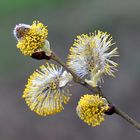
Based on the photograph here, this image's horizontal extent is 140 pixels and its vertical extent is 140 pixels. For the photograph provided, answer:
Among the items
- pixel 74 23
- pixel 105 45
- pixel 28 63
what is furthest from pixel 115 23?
pixel 105 45

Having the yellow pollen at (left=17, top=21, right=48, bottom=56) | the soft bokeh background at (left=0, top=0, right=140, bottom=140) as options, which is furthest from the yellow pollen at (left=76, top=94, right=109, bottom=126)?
the soft bokeh background at (left=0, top=0, right=140, bottom=140)

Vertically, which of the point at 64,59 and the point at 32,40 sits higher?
the point at 32,40

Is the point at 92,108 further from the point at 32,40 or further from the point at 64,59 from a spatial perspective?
the point at 64,59

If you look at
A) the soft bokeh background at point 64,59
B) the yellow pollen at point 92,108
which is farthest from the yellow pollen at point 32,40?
the soft bokeh background at point 64,59

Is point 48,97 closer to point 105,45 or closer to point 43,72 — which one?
point 43,72

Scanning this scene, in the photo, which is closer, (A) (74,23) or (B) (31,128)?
(B) (31,128)

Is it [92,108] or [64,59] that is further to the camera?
[64,59]

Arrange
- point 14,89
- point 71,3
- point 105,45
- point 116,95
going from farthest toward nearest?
point 71,3
point 14,89
point 116,95
point 105,45

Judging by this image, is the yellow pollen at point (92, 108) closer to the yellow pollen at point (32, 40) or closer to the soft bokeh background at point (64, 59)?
the yellow pollen at point (32, 40)

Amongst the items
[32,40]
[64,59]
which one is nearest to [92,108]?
[32,40]
